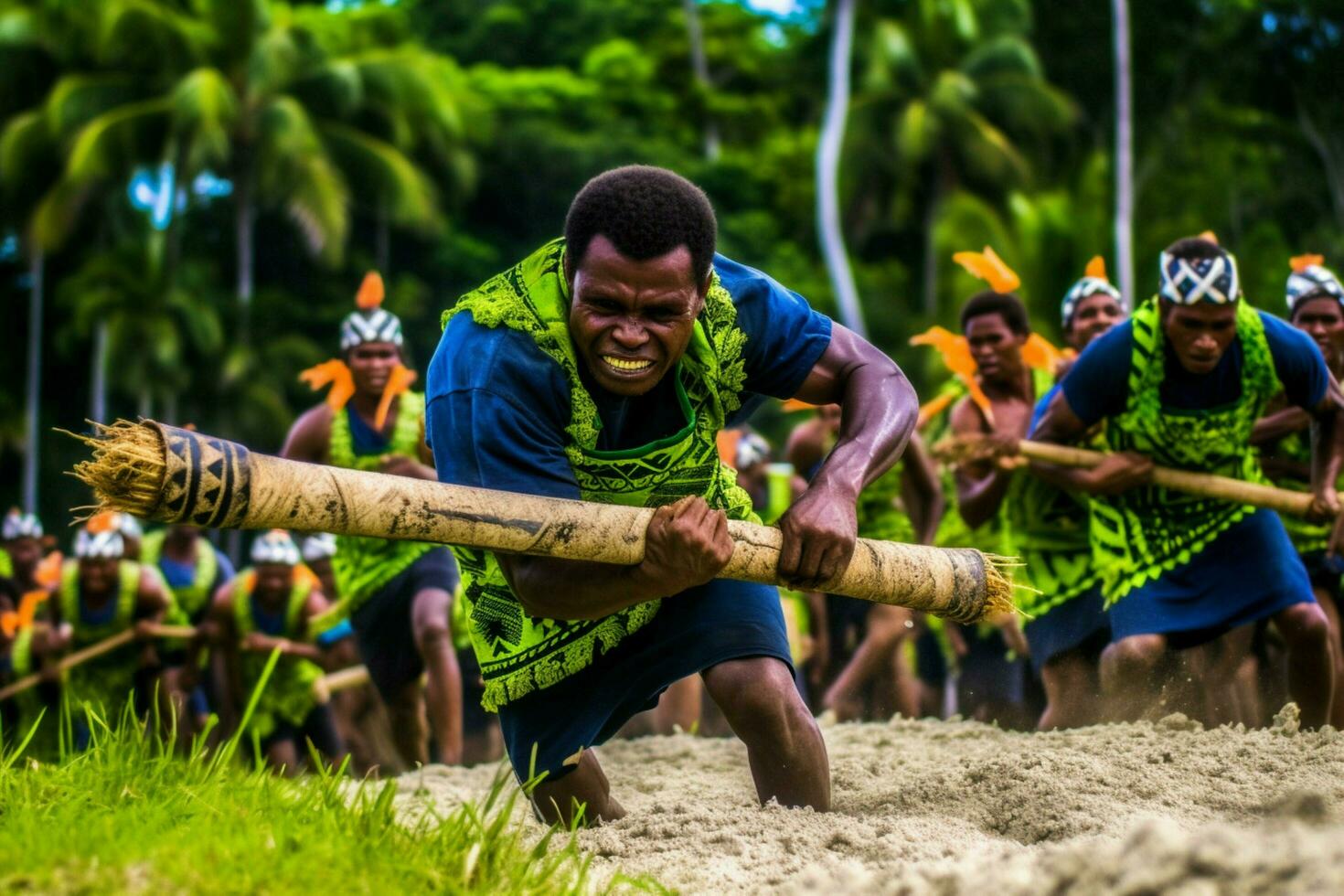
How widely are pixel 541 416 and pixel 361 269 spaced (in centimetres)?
2819

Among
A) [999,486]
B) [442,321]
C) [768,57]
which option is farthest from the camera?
[768,57]

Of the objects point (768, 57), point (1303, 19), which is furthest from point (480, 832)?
point (768, 57)

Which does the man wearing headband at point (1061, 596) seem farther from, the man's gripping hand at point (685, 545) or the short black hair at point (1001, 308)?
the man's gripping hand at point (685, 545)

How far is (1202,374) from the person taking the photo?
19.7 ft

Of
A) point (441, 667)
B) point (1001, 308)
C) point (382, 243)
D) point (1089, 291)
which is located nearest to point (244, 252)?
point (382, 243)

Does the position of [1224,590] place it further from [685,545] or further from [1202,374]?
[685,545]

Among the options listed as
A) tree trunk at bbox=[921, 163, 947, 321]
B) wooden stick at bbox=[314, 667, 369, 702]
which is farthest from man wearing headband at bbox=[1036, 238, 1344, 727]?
tree trunk at bbox=[921, 163, 947, 321]

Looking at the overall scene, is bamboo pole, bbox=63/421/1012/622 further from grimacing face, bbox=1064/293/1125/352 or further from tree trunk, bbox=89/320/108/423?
tree trunk, bbox=89/320/108/423

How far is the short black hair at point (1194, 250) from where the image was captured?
5.98m

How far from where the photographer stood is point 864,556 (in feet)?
13.9

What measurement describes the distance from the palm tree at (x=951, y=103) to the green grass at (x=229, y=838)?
2764 cm

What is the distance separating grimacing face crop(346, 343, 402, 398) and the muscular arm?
4.08 m

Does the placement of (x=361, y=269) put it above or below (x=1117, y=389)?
above

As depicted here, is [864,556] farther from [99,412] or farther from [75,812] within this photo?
[99,412]
